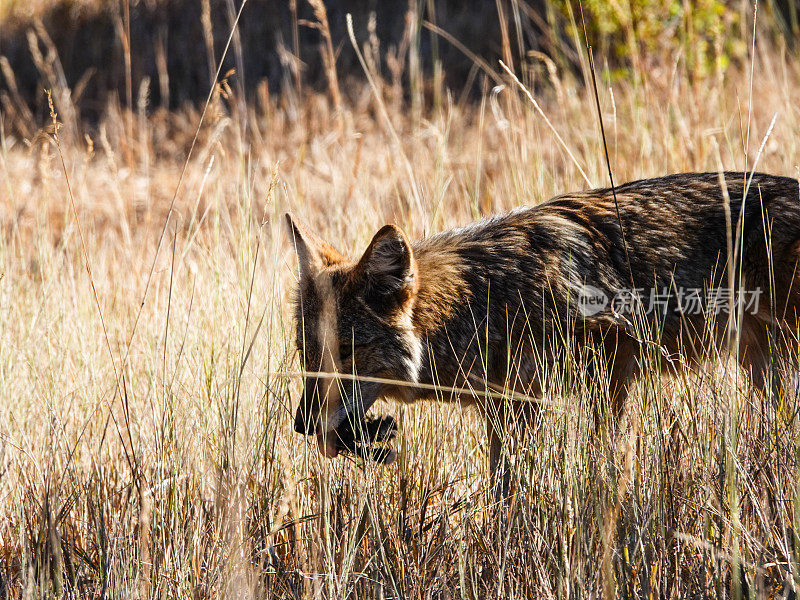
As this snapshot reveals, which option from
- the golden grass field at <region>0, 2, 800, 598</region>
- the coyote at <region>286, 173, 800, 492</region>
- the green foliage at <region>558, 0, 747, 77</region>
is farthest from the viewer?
the green foliage at <region>558, 0, 747, 77</region>

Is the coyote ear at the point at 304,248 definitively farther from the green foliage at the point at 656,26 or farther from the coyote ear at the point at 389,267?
the green foliage at the point at 656,26

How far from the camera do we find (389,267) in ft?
10.9

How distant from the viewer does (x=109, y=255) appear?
25.1ft

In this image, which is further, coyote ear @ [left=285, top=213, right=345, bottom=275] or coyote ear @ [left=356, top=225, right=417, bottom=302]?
coyote ear @ [left=285, top=213, right=345, bottom=275]

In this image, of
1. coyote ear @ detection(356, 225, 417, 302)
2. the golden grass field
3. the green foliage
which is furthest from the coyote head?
the green foliage

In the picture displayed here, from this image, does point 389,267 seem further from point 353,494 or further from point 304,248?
point 353,494

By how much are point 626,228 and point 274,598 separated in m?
2.03

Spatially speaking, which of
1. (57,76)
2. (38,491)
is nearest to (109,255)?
(38,491)

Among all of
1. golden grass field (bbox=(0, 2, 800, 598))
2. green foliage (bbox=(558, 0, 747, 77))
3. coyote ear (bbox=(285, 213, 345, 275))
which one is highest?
green foliage (bbox=(558, 0, 747, 77))

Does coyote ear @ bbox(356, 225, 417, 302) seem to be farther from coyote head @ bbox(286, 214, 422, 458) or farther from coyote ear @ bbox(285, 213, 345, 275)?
coyote ear @ bbox(285, 213, 345, 275)

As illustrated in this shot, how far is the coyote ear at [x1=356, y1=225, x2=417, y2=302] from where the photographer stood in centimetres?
321

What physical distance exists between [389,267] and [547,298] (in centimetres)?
68

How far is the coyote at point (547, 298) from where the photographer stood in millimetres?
3316

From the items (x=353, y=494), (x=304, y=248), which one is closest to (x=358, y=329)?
(x=304, y=248)
